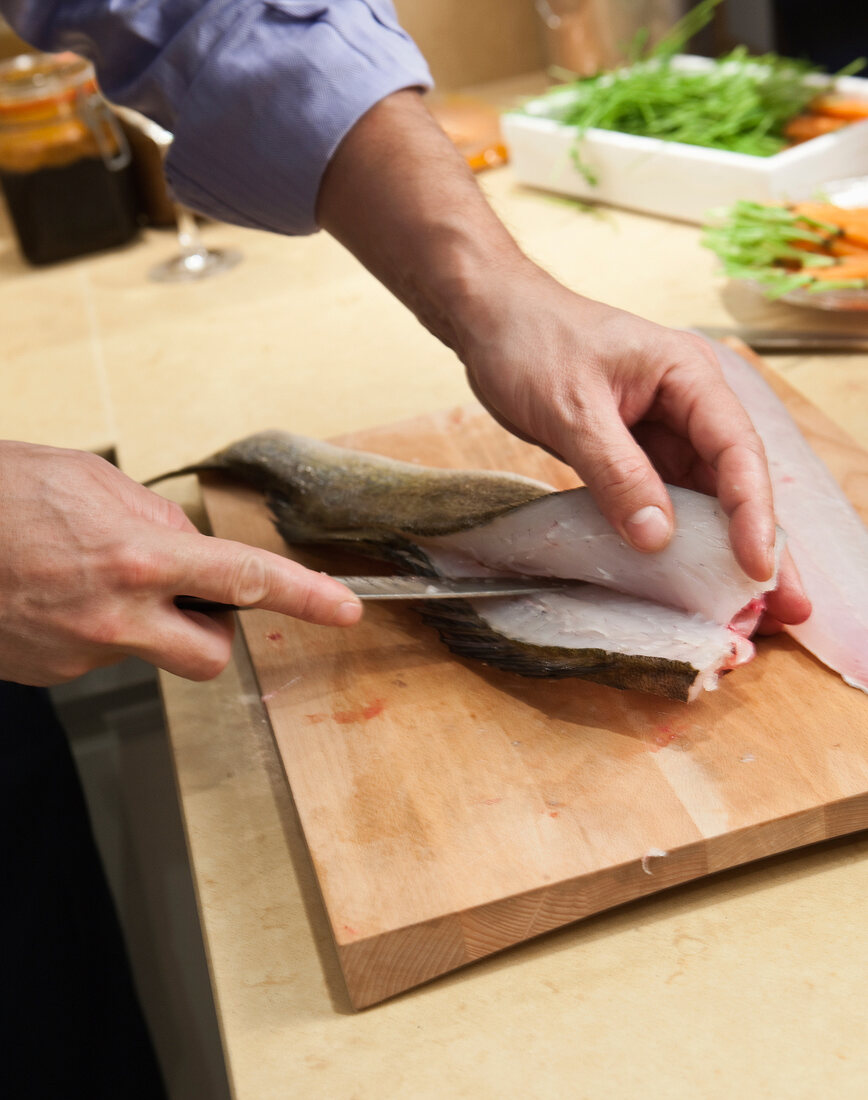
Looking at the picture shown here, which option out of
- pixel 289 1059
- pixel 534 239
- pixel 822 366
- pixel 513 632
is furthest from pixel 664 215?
pixel 289 1059

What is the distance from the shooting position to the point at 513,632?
115cm

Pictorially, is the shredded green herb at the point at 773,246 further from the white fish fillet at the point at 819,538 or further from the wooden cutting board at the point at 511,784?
the wooden cutting board at the point at 511,784

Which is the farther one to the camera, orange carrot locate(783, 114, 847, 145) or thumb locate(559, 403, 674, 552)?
orange carrot locate(783, 114, 847, 145)

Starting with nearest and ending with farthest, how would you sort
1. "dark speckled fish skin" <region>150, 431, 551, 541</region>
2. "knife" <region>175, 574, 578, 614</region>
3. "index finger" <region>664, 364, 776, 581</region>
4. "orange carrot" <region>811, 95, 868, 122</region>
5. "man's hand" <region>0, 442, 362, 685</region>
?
1. "man's hand" <region>0, 442, 362, 685</region>
2. "index finger" <region>664, 364, 776, 581</region>
3. "knife" <region>175, 574, 578, 614</region>
4. "dark speckled fish skin" <region>150, 431, 551, 541</region>
5. "orange carrot" <region>811, 95, 868, 122</region>

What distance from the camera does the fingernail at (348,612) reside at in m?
1.01

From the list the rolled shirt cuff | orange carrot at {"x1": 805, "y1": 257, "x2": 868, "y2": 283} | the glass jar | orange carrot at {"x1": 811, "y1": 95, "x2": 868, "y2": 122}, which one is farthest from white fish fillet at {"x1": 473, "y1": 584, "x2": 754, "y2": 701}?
the glass jar

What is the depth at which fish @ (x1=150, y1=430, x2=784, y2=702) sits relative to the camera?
1074 millimetres

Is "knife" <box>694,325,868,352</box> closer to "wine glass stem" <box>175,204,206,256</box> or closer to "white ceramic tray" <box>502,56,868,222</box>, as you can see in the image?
"white ceramic tray" <box>502,56,868,222</box>

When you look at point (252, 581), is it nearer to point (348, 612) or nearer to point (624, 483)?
point (348, 612)

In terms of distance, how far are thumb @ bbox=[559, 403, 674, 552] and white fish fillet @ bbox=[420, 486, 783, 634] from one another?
31 mm

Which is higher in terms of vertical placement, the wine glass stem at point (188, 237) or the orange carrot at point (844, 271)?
the orange carrot at point (844, 271)

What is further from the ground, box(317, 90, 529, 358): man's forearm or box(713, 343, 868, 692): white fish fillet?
box(317, 90, 529, 358): man's forearm

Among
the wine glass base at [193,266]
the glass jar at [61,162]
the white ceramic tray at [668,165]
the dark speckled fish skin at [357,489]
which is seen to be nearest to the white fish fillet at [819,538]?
the dark speckled fish skin at [357,489]

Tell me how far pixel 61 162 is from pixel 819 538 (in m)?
2.02
